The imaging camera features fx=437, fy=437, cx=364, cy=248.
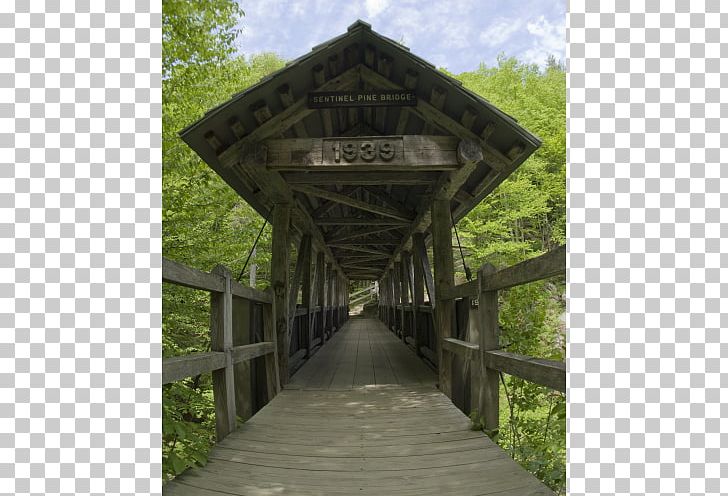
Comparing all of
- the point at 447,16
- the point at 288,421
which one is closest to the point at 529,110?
the point at 288,421

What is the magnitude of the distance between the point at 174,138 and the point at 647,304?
7836mm

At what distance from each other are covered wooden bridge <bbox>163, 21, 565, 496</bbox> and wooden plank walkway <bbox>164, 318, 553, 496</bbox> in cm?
1

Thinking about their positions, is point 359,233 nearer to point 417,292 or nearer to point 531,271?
point 417,292

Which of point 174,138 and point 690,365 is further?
point 174,138

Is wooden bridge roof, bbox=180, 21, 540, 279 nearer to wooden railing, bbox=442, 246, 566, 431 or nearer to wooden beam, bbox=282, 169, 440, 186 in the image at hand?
wooden beam, bbox=282, 169, 440, 186

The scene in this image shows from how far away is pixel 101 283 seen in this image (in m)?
1.47

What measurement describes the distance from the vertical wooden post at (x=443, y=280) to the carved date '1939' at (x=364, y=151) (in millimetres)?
1213

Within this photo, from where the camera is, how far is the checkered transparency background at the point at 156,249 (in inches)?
54.6

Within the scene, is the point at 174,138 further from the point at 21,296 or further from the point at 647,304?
the point at 647,304

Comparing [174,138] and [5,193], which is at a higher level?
[174,138]

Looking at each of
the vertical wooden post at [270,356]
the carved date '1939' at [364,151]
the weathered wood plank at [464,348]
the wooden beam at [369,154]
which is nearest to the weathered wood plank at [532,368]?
the weathered wood plank at [464,348]

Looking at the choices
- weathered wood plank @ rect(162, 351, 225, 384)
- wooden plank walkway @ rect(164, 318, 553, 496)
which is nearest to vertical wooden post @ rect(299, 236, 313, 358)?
wooden plank walkway @ rect(164, 318, 553, 496)

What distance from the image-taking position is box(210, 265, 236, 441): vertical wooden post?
9.38 feet

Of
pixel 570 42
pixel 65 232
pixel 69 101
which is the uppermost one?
pixel 570 42
